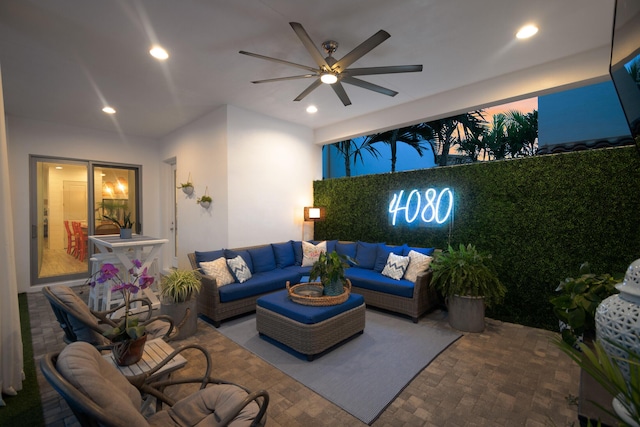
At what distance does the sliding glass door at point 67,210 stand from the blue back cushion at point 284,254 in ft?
13.1

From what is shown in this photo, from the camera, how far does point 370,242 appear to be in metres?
5.35

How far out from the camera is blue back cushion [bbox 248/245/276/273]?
469 cm

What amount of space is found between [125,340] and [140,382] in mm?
277

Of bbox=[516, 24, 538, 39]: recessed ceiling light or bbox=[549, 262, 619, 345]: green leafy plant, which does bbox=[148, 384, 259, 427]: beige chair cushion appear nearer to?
bbox=[549, 262, 619, 345]: green leafy plant

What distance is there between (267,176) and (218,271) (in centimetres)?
213

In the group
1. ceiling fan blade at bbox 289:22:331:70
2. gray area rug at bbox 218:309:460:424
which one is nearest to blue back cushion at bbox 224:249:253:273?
gray area rug at bbox 218:309:460:424

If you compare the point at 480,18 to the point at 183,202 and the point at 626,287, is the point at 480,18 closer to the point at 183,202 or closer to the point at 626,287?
the point at 626,287

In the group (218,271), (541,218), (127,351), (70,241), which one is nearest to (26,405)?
(127,351)

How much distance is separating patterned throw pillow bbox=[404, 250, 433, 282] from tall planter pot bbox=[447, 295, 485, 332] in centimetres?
61

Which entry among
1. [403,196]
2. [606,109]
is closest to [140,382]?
[403,196]

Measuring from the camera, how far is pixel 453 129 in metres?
6.12

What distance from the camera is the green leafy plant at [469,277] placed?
346 centimetres

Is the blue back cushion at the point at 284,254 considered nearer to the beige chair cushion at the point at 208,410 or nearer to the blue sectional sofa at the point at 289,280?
the blue sectional sofa at the point at 289,280

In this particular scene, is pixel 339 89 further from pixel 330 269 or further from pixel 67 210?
pixel 67 210
